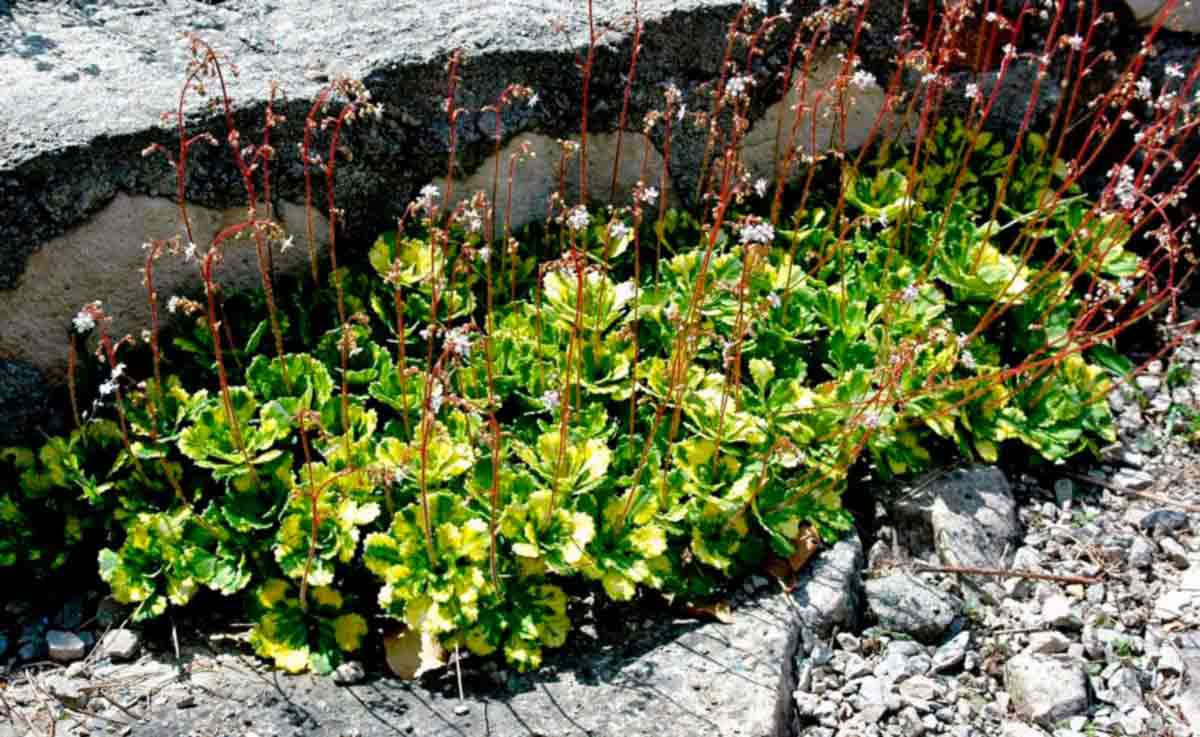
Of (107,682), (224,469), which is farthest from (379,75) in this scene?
(107,682)

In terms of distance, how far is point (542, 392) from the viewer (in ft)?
10.7

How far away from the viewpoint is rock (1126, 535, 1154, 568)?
10.9 feet

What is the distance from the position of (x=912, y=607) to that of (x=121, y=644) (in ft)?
6.51

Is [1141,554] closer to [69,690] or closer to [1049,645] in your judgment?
[1049,645]

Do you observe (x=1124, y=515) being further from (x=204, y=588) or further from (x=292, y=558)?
(x=204, y=588)

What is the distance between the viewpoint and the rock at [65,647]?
9.31 feet

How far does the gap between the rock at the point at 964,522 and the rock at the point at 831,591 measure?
251 mm

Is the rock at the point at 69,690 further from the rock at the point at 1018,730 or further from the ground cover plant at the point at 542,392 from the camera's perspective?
the rock at the point at 1018,730

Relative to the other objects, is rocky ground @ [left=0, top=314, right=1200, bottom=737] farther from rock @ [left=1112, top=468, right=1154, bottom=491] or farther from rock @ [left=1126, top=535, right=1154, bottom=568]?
rock @ [left=1112, top=468, right=1154, bottom=491]

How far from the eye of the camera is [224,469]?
9.57ft

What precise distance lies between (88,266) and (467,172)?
1.16 m

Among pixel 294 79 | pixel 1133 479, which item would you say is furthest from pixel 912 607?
pixel 294 79

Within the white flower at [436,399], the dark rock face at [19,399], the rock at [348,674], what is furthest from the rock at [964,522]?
the dark rock face at [19,399]

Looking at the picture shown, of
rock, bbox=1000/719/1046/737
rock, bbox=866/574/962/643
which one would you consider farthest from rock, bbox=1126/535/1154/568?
rock, bbox=1000/719/1046/737
